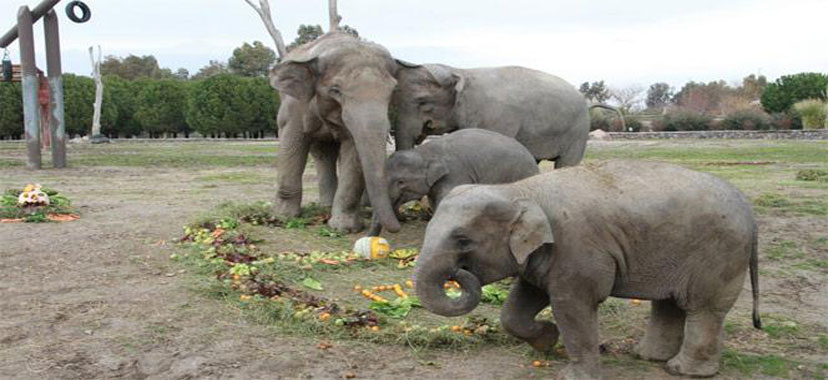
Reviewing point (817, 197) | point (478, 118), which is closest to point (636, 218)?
point (478, 118)

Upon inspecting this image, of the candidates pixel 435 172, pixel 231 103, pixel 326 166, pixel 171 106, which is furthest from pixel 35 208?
pixel 171 106

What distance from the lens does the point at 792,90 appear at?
48.3m

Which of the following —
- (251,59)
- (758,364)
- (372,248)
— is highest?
(251,59)

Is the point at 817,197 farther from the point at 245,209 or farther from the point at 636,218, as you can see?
the point at 636,218

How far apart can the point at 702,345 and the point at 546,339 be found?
2.68 feet

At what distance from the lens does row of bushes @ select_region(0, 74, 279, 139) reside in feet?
152

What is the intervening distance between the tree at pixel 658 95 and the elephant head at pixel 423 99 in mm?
101066

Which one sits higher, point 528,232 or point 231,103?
point 231,103

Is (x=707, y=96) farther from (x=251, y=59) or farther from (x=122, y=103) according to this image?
(x=122, y=103)

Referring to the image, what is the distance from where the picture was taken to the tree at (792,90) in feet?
156

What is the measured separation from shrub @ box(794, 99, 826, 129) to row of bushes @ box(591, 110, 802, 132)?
1.27 m

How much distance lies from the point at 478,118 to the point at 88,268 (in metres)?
4.03

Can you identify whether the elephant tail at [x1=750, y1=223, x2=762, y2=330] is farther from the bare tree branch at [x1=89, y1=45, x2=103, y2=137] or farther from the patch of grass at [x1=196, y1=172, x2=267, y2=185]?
the bare tree branch at [x1=89, y1=45, x2=103, y2=137]

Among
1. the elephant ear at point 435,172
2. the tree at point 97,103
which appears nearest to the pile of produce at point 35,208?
the elephant ear at point 435,172
